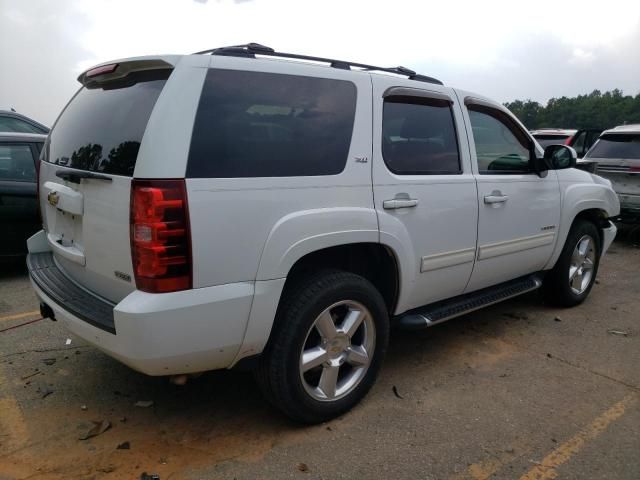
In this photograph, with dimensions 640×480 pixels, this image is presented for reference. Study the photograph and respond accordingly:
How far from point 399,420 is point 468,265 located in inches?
46.6

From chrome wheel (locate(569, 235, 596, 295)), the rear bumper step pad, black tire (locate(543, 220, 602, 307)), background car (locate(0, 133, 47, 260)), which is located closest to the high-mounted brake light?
the rear bumper step pad

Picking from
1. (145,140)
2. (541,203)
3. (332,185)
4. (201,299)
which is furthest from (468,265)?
(145,140)

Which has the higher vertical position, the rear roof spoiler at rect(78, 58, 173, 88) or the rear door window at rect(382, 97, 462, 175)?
the rear roof spoiler at rect(78, 58, 173, 88)

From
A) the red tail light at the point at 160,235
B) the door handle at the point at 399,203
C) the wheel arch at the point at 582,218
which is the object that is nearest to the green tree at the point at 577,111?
the wheel arch at the point at 582,218

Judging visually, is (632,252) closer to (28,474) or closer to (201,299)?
(201,299)

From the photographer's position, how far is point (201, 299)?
2318 mm

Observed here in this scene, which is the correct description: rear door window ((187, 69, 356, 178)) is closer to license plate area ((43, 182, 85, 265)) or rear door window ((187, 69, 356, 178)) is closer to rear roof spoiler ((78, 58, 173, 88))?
rear roof spoiler ((78, 58, 173, 88))

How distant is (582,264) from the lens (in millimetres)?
4871

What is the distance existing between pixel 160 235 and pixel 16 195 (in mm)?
4033

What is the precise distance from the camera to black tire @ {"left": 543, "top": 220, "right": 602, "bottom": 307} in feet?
15.2

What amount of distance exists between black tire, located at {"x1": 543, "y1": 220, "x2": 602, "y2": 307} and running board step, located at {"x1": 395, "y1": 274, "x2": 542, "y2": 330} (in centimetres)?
36

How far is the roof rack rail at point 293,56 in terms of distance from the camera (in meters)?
2.61

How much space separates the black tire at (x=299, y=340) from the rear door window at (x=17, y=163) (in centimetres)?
418

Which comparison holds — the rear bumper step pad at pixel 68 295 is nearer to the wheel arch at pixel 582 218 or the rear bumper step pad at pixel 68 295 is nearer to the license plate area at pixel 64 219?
the license plate area at pixel 64 219
